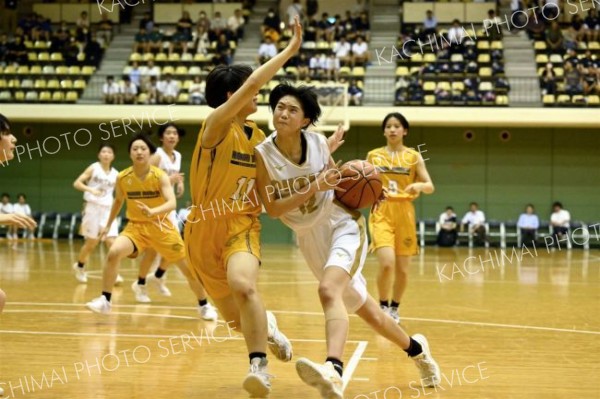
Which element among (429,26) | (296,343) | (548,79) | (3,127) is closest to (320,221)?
(3,127)

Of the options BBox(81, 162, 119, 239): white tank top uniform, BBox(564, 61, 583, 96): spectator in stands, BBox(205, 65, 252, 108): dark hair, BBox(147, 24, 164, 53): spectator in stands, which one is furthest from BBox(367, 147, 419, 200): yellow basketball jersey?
BBox(147, 24, 164, 53): spectator in stands

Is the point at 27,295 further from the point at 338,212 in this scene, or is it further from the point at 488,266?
the point at 488,266

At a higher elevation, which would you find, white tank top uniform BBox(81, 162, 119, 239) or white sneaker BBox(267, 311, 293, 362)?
white tank top uniform BBox(81, 162, 119, 239)

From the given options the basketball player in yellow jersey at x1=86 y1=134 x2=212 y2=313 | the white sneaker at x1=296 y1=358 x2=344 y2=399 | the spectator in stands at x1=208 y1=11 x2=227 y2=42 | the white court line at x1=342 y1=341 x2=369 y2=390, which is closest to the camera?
the white sneaker at x1=296 y1=358 x2=344 y2=399

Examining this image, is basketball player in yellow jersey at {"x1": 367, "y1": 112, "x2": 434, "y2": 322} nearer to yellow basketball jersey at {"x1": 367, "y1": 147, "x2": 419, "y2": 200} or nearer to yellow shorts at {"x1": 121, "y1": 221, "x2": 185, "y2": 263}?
yellow basketball jersey at {"x1": 367, "y1": 147, "x2": 419, "y2": 200}

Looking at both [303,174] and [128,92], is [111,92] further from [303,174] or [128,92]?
[303,174]

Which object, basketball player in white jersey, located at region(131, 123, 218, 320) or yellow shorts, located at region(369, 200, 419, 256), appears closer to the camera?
yellow shorts, located at region(369, 200, 419, 256)

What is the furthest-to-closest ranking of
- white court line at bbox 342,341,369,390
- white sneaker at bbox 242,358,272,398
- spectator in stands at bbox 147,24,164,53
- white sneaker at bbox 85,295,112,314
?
spectator in stands at bbox 147,24,164,53 → white sneaker at bbox 85,295,112,314 → white court line at bbox 342,341,369,390 → white sneaker at bbox 242,358,272,398

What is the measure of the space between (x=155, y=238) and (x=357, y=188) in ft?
13.9

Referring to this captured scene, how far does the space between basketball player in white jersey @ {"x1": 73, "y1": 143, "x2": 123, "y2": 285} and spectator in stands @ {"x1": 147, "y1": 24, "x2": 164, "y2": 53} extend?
44.0 feet

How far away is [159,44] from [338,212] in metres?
21.6

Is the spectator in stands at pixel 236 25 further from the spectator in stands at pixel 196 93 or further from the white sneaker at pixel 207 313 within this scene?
the white sneaker at pixel 207 313

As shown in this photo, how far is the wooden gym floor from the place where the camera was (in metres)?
5.51

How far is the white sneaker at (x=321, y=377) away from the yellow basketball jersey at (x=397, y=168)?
4.34 m
